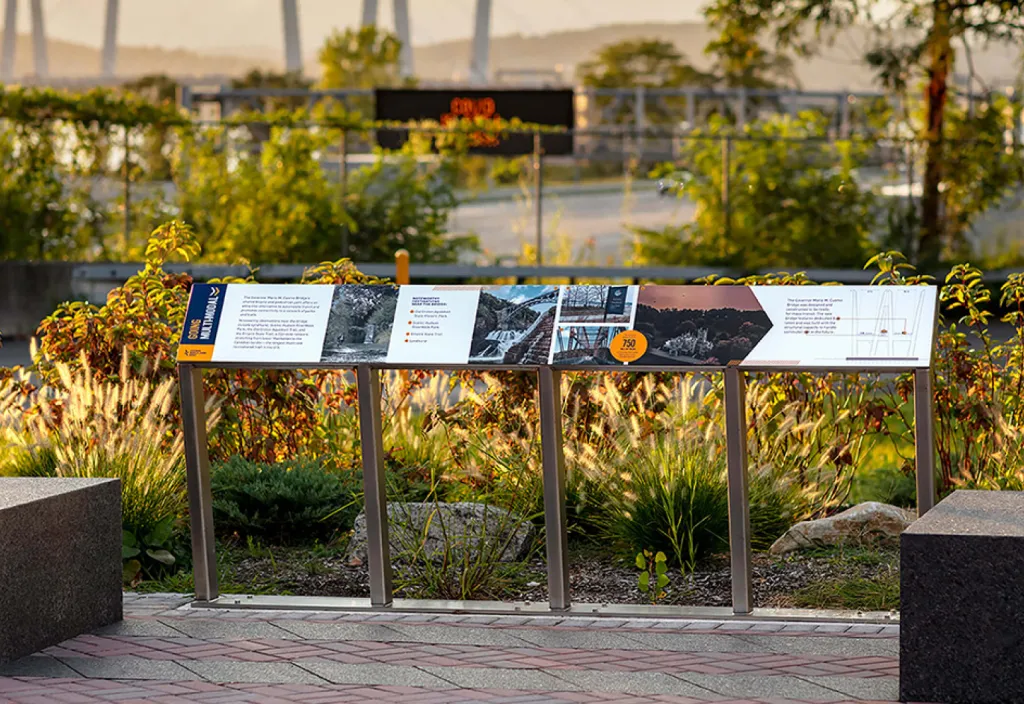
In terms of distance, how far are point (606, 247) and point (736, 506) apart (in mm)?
20963

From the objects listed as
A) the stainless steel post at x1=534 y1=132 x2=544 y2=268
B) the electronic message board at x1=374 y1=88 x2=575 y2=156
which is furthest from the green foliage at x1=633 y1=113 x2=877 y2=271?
the electronic message board at x1=374 y1=88 x2=575 y2=156

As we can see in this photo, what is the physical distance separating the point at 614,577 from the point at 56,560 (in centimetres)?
252

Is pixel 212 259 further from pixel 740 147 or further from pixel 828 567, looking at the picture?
pixel 828 567

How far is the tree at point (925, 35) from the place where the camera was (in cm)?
1998

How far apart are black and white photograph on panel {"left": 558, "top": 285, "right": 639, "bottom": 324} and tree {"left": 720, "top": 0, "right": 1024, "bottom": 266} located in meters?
13.5

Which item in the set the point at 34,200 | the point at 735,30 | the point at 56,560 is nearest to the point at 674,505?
the point at 56,560

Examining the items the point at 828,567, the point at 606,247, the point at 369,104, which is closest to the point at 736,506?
the point at 828,567

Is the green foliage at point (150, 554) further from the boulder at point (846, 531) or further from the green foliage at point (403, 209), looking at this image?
the green foliage at point (403, 209)

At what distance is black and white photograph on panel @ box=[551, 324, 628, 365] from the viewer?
23.0 feet

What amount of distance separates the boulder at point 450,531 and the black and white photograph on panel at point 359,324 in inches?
34.7

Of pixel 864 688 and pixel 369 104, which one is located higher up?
pixel 369 104

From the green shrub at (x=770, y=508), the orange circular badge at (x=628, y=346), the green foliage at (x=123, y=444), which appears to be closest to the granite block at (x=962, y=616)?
the orange circular badge at (x=628, y=346)

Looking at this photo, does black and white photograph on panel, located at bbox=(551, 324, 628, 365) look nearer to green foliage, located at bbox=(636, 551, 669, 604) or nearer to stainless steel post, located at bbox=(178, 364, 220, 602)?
green foliage, located at bbox=(636, 551, 669, 604)

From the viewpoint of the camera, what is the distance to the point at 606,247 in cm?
2773
